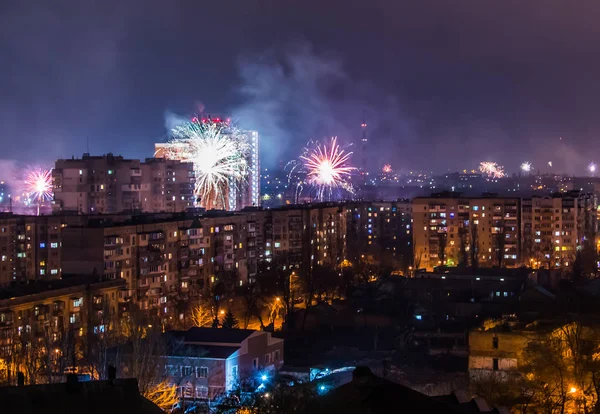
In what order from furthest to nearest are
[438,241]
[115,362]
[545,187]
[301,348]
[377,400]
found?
[545,187]
[438,241]
[301,348]
[115,362]
[377,400]

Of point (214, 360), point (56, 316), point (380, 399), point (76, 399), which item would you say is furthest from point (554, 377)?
point (56, 316)

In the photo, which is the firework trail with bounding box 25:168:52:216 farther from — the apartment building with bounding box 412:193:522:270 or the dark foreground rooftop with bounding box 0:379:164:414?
the dark foreground rooftop with bounding box 0:379:164:414

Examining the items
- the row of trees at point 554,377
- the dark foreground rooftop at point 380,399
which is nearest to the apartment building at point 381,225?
the row of trees at point 554,377

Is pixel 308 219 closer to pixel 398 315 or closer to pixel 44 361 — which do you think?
pixel 398 315

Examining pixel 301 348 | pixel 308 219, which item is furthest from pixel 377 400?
pixel 308 219

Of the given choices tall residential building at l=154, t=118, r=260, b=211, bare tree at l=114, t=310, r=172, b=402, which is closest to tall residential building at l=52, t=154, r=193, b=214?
tall residential building at l=154, t=118, r=260, b=211
